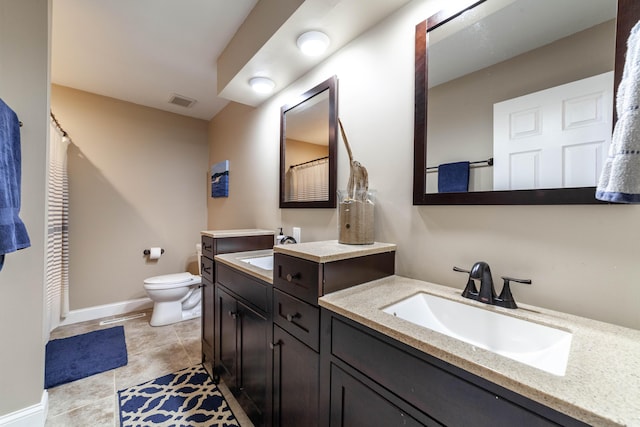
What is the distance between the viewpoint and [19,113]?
1.33m

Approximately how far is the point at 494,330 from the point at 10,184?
2010mm

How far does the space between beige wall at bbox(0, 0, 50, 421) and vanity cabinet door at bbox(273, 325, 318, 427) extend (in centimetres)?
136

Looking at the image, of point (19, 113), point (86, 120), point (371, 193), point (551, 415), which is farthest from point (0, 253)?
point (86, 120)

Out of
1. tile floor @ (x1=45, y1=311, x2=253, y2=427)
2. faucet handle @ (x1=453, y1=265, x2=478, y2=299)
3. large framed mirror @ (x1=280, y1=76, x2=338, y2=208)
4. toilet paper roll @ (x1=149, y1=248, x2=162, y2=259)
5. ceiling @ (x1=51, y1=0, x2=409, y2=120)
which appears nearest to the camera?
faucet handle @ (x1=453, y1=265, x2=478, y2=299)

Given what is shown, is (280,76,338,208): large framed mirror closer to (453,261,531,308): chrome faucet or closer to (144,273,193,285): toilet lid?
(453,261,531,308): chrome faucet

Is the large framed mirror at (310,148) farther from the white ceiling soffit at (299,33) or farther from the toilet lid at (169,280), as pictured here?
the toilet lid at (169,280)

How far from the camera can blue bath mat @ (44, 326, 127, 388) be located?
71.6 inches

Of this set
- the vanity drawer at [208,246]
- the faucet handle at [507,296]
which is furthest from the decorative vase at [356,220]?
the vanity drawer at [208,246]

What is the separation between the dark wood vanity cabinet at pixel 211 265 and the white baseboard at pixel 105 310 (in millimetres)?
1617

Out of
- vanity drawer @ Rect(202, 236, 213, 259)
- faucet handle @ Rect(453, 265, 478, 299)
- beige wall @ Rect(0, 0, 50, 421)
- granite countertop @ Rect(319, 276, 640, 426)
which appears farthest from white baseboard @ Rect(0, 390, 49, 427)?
faucet handle @ Rect(453, 265, 478, 299)

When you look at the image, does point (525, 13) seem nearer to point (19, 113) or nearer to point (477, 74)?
point (477, 74)

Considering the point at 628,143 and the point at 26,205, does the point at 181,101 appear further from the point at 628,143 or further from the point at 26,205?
the point at 628,143

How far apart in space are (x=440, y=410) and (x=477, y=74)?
117 cm

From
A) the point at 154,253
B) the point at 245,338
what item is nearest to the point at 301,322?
the point at 245,338
